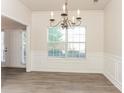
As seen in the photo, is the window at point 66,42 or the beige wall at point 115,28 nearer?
the beige wall at point 115,28

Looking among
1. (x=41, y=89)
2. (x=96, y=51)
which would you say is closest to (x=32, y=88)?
(x=41, y=89)

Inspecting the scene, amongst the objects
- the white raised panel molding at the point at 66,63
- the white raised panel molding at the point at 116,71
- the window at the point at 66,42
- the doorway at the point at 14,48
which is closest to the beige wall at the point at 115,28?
the white raised panel molding at the point at 116,71

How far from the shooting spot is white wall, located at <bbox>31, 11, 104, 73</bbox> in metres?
7.55

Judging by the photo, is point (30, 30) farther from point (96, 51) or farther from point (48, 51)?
point (96, 51)

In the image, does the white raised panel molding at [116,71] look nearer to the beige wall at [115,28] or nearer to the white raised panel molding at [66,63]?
the beige wall at [115,28]

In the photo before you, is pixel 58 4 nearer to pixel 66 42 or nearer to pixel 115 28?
pixel 66 42

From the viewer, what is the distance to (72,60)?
7.71 m

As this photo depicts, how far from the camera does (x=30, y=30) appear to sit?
7.73 meters

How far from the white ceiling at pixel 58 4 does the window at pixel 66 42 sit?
3.57 feet

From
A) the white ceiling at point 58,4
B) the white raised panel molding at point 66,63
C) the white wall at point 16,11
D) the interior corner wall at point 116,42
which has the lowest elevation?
the white raised panel molding at point 66,63

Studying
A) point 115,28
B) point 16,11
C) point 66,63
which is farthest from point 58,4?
point 66,63

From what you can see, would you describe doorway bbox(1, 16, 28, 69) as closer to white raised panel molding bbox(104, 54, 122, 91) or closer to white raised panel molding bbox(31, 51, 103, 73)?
white raised panel molding bbox(31, 51, 103, 73)

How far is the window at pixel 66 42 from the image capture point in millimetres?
7789

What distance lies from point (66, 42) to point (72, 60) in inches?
34.6
